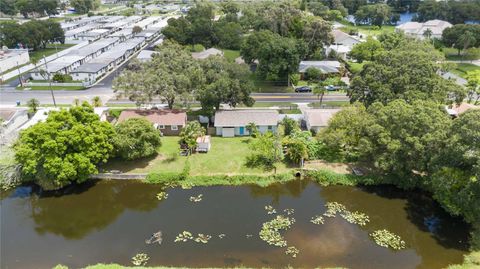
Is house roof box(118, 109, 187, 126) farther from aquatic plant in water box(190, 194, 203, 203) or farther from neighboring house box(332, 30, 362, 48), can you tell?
neighboring house box(332, 30, 362, 48)

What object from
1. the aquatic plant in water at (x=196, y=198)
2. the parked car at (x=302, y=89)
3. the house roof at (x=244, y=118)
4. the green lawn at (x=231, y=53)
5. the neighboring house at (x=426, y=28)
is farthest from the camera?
the neighboring house at (x=426, y=28)

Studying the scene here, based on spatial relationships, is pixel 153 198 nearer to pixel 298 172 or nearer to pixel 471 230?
pixel 298 172

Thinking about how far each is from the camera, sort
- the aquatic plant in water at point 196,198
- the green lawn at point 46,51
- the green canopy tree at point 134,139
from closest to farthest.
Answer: the aquatic plant in water at point 196,198, the green canopy tree at point 134,139, the green lawn at point 46,51

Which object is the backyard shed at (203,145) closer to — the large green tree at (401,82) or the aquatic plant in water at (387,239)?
the large green tree at (401,82)

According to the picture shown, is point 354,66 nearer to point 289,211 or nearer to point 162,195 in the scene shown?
point 289,211

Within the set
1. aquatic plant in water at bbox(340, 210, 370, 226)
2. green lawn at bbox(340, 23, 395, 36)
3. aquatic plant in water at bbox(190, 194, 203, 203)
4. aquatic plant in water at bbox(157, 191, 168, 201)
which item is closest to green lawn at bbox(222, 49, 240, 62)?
green lawn at bbox(340, 23, 395, 36)

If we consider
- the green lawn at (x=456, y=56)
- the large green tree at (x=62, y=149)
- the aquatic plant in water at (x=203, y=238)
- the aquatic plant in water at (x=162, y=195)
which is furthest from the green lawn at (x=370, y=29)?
the aquatic plant in water at (x=203, y=238)

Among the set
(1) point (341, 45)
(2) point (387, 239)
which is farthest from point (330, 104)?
(1) point (341, 45)
